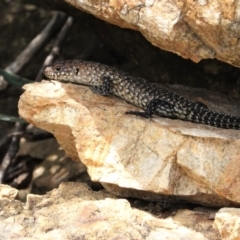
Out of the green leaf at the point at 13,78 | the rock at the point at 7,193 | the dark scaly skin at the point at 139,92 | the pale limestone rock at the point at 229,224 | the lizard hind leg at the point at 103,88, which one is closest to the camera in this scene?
the pale limestone rock at the point at 229,224

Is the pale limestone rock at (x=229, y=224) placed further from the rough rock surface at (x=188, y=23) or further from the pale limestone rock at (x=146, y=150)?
the rough rock surface at (x=188, y=23)

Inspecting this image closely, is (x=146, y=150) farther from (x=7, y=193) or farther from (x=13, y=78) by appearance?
(x=13, y=78)

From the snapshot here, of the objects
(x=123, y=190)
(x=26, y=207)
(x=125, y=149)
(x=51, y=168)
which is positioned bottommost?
(x=51, y=168)

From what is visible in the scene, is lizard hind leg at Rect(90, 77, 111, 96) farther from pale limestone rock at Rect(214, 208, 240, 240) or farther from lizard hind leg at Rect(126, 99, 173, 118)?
pale limestone rock at Rect(214, 208, 240, 240)

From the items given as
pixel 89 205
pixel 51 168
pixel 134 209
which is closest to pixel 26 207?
pixel 89 205

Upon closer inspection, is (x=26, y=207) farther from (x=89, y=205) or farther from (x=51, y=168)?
(x=51, y=168)

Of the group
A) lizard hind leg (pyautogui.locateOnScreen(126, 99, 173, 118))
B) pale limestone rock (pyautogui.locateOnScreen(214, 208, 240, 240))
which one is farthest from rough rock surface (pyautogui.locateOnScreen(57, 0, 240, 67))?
pale limestone rock (pyautogui.locateOnScreen(214, 208, 240, 240))

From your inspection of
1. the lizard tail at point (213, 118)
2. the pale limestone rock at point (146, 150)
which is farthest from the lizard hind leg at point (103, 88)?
the lizard tail at point (213, 118)
